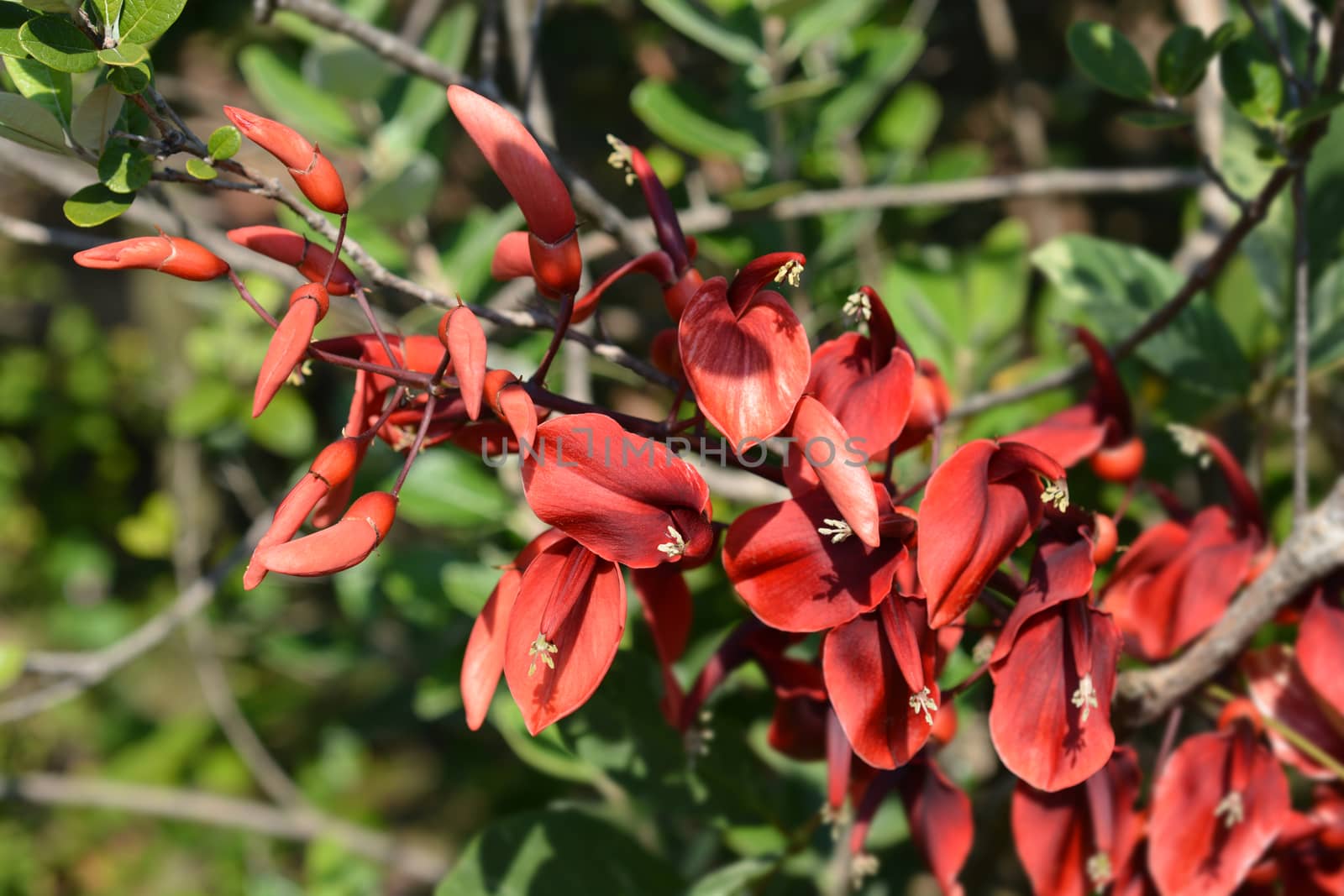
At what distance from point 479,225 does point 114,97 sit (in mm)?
697

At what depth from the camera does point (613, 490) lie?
567mm

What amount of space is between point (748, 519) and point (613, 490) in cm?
9

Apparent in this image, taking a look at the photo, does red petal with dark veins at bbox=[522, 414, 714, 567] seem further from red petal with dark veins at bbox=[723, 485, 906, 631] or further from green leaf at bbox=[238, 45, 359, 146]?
green leaf at bbox=[238, 45, 359, 146]

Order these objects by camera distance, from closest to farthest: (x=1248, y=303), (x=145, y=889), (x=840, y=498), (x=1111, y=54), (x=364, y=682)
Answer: (x=840, y=498) < (x=1111, y=54) < (x=1248, y=303) < (x=145, y=889) < (x=364, y=682)

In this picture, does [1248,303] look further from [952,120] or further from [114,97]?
[114,97]

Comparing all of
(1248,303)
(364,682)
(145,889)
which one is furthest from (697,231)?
(145,889)

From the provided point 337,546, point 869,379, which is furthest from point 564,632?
point 869,379

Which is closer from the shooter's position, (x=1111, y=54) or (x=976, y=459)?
(x=976, y=459)

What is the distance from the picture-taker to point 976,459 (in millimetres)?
594

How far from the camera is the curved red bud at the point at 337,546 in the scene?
52 cm

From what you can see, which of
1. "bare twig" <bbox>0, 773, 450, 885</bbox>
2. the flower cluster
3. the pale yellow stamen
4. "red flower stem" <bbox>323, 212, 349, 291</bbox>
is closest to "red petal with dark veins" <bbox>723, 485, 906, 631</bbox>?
the flower cluster

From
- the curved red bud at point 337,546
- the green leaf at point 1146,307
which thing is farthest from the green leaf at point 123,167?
the green leaf at point 1146,307

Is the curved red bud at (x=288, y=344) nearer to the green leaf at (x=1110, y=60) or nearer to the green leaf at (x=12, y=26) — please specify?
the green leaf at (x=12, y=26)

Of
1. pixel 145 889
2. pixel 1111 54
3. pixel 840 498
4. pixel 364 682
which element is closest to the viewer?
pixel 840 498
